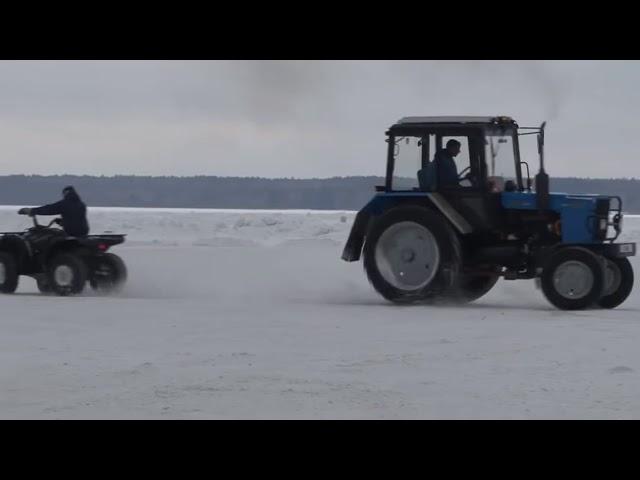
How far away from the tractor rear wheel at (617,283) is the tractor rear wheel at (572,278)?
0.57 meters

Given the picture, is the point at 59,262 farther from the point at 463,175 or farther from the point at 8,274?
the point at 463,175

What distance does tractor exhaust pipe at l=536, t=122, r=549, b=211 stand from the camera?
658 inches

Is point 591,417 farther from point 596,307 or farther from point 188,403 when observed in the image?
point 596,307

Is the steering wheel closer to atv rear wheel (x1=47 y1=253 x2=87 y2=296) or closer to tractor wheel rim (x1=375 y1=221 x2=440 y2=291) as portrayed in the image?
tractor wheel rim (x1=375 y1=221 x2=440 y2=291)

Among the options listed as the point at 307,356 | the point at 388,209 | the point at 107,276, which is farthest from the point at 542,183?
the point at 107,276

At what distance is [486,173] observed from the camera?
17.1 m

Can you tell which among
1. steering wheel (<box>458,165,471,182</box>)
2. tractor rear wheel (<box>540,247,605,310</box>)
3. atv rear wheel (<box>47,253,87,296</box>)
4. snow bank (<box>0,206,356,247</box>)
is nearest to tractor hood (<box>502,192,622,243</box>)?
tractor rear wheel (<box>540,247,605,310</box>)

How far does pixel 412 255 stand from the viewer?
57.1 feet

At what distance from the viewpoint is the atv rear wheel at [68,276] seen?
19.2 metres

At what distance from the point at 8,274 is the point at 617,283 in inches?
344
